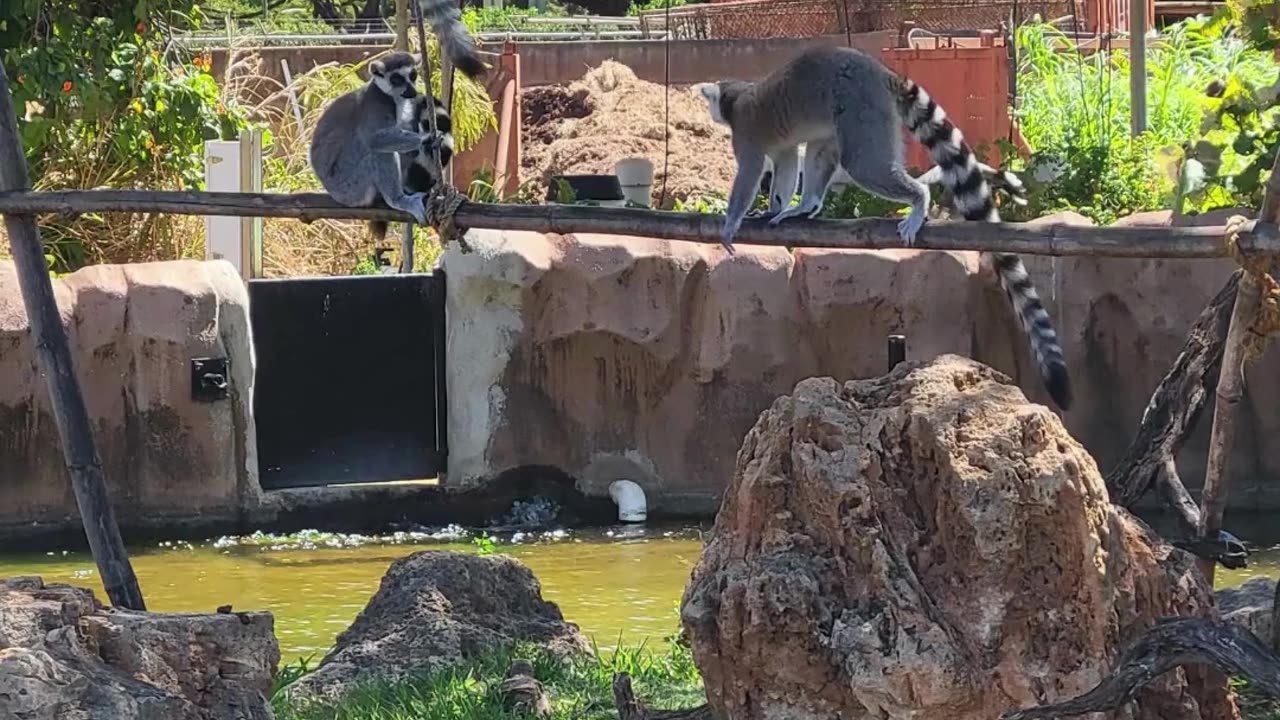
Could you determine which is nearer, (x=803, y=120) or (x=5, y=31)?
(x=803, y=120)

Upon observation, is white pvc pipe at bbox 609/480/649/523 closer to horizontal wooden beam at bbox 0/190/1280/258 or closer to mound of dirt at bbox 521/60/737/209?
horizontal wooden beam at bbox 0/190/1280/258

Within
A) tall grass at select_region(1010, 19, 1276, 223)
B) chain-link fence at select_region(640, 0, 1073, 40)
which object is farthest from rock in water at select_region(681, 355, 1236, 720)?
chain-link fence at select_region(640, 0, 1073, 40)

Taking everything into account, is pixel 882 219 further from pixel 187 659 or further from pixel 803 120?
pixel 187 659

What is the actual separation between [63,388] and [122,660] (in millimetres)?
1770

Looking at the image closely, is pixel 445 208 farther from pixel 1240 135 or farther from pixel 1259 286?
pixel 1240 135

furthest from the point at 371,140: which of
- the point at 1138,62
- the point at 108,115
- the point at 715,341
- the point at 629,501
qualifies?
the point at 1138,62

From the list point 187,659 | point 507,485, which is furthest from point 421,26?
point 507,485

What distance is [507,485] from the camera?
32.6ft

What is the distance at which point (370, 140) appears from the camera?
21.0 feet

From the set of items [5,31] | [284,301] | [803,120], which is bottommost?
[284,301]

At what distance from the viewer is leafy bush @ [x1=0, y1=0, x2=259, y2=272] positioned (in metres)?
10.6

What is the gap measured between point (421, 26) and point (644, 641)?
124 inches

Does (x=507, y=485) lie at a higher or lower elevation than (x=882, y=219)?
lower

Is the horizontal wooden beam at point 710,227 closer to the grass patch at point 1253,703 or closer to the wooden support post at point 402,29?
the grass patch at point 1253,703
